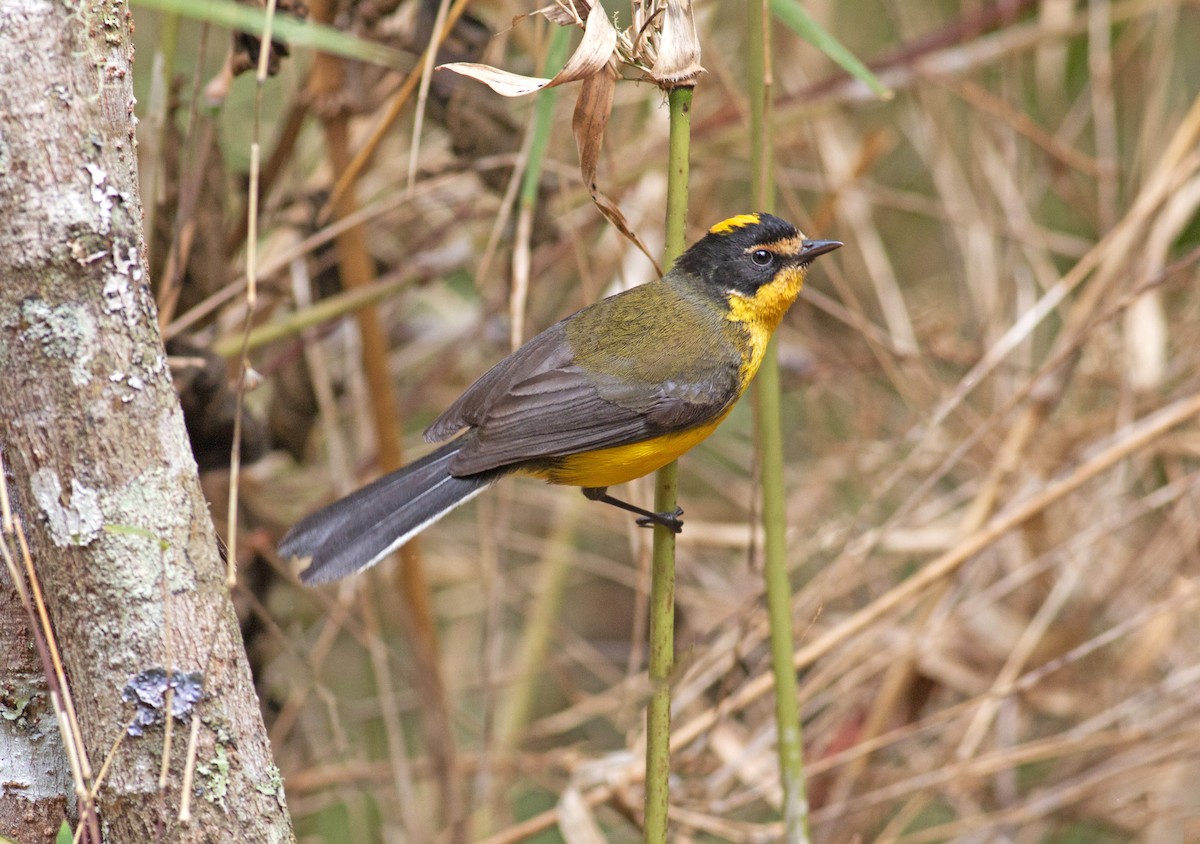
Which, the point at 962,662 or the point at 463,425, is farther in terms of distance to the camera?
the point at 962,662

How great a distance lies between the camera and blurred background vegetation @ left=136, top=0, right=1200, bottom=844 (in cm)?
317

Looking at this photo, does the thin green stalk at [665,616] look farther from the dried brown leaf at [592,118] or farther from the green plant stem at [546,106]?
the green plant stem at [546,106]

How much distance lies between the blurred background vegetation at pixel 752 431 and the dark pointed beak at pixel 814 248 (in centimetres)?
56

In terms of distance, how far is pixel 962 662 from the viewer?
165 inches

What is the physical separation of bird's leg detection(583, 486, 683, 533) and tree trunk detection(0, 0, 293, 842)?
931 millimetres

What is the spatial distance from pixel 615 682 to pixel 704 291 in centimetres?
183

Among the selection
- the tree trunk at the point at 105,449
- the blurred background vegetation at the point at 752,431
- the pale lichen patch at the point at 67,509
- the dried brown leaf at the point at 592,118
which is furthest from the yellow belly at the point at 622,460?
the pale lichen patch at the point at 67,509

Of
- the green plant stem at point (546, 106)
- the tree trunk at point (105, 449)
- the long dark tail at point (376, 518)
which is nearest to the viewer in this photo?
the tree trunk at point (105, 449)

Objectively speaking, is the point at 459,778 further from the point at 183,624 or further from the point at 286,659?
the point at 183,624

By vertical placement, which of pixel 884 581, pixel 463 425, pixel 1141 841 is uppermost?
pixel 463 425

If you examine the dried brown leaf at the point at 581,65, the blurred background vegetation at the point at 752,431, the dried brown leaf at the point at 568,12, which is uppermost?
the dried brown leaf at the point at 568,12

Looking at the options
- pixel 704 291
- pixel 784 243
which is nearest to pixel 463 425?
pixel 704 291

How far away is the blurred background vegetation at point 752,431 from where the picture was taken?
125 inches

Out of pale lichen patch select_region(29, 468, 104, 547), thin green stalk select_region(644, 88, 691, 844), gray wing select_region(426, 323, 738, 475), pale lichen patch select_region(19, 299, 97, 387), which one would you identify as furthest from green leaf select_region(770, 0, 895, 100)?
pale lichen patch select_region(29, 468, 104, 547)
